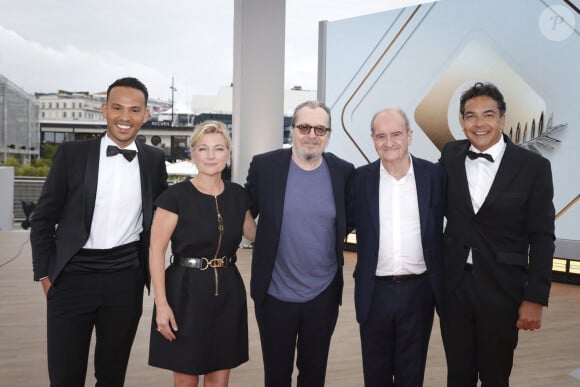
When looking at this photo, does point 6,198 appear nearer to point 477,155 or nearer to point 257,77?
point 257,77

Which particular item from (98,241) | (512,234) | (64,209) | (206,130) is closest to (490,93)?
(512,234)

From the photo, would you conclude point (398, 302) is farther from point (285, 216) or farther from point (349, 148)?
point (349, 148)

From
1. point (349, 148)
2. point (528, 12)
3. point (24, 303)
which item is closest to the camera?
point (24, 303)

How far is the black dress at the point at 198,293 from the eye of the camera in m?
2.08

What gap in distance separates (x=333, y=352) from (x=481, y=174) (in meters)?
2.25

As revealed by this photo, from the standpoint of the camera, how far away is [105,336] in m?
2.22

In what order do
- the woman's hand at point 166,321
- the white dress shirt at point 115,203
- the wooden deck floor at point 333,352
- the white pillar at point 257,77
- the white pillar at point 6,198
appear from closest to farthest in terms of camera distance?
the woman's hand at point 166,321 < the white dress shirt at point 115,203 < the wooden deck floor at point 333,352 < the white pillar at point 257,77 < the white pillar at point 6,198

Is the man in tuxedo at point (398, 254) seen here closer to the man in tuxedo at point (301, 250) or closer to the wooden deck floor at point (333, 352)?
the man in tuxedo at point (301, 250)

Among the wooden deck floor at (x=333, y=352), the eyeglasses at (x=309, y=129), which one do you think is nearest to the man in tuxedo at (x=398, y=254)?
the eyeglasses at (x=309, y=129)

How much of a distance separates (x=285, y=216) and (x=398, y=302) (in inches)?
25.7

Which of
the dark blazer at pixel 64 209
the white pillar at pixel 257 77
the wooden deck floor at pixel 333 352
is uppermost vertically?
the white pillar at pixel 257 77

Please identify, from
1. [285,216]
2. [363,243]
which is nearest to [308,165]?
[285,216]

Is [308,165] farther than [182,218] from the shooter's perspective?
Yes

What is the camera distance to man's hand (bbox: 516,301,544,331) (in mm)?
2154
